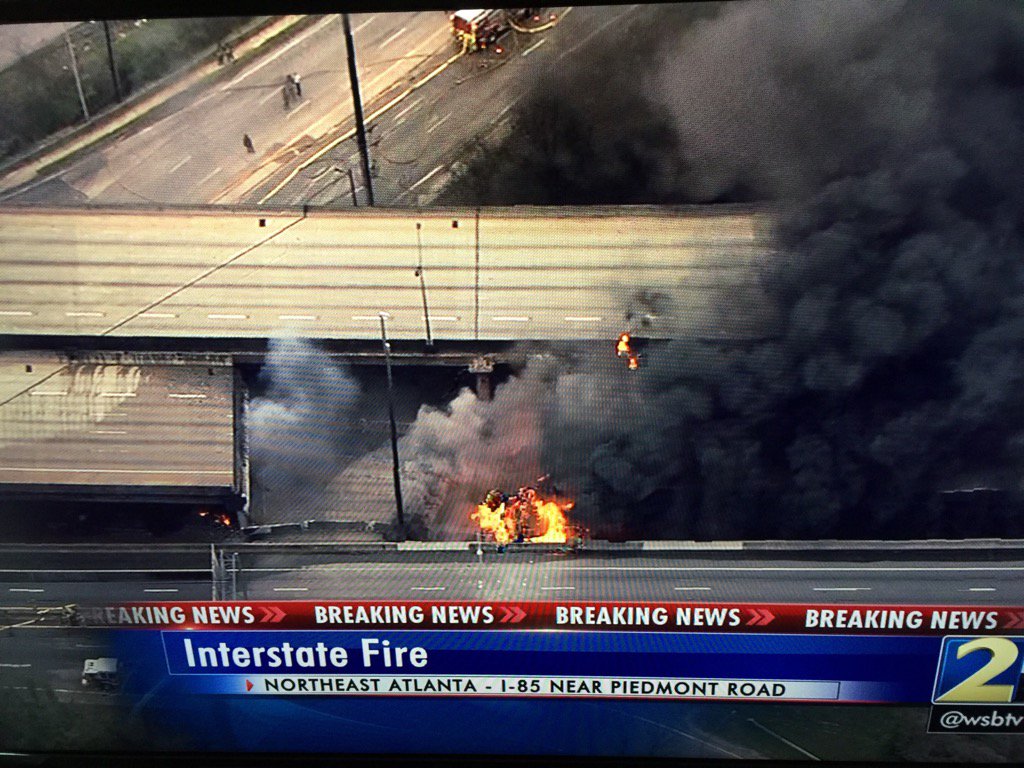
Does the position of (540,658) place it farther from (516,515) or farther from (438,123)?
(438,123)

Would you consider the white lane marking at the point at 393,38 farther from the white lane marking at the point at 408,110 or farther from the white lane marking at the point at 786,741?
the white lane marking at the point at 786,741

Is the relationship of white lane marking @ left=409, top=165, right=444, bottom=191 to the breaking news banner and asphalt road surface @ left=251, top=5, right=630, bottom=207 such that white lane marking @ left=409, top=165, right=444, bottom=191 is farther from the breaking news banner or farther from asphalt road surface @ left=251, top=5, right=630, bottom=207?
the breaking news banner

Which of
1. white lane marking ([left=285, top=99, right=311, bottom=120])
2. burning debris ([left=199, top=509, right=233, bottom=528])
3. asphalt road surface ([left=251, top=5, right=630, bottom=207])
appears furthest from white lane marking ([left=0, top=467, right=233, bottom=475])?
white lane marking ([left=285, top=99, right=311, bottom=120])

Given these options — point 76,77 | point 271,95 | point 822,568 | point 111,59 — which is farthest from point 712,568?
point 76,77

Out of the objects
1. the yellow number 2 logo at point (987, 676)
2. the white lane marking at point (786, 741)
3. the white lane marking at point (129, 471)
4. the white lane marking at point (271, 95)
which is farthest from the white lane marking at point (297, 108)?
the yellow number 2 logo at point (987, 676)

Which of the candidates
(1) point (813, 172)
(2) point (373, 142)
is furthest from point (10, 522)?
(1) point (813, 172)

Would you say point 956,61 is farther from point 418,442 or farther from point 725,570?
point 418,442
